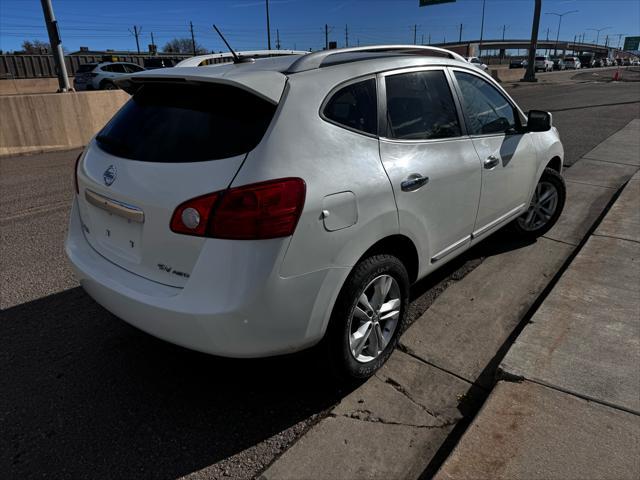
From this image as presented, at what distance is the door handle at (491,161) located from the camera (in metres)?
3.53

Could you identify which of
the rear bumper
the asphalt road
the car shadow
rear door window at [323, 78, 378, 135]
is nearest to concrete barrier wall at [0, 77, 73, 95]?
the asphalt road

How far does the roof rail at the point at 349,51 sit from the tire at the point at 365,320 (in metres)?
1.06

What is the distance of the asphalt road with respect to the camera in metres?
2.30

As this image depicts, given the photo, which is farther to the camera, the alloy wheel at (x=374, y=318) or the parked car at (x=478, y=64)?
the parked car at (x=478, y=64)

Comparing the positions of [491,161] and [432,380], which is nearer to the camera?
[432,380]

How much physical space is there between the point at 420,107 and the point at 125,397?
244 centimetres

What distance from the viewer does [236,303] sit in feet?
6.76

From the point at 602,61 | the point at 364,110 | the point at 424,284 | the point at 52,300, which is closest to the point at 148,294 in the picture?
the point at 364,110

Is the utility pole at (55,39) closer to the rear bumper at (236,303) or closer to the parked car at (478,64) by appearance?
the parked car at (478,64)

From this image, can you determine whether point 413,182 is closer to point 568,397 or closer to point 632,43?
point 568,397

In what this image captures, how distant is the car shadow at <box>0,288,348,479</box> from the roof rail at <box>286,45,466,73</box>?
1527mm

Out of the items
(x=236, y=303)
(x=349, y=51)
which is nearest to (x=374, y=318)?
(x=236, y=303)

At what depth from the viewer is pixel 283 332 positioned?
2.21 metres

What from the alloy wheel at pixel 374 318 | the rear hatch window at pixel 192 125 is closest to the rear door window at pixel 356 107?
the rear hatch window at pixel 192 125
